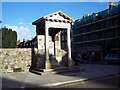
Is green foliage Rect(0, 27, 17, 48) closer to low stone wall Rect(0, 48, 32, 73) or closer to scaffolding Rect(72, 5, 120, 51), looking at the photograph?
low stone wall Rect(0, 48, 32, 73)

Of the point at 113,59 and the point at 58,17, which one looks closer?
the point at 58,17

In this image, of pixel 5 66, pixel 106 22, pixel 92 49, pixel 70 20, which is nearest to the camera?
pixel 5 66

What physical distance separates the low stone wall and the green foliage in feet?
38.0

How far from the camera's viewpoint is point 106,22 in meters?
41.7

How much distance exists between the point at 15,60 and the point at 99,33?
35.1m

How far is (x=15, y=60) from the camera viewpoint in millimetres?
13336

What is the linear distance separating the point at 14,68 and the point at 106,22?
3469cm

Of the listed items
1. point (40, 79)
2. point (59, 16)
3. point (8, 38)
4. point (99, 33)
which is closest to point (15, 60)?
point (40, 79)

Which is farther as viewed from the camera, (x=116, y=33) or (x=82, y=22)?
(x=82, y=22)

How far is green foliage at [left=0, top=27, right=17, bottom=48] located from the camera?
963 inches

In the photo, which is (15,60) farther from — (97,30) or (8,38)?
(97,30)

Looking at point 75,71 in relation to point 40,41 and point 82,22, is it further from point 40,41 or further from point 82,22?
point 82,22

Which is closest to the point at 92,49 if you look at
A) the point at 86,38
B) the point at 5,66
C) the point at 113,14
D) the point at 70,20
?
the point at 86,38

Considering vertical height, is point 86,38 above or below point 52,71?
Answer: above
